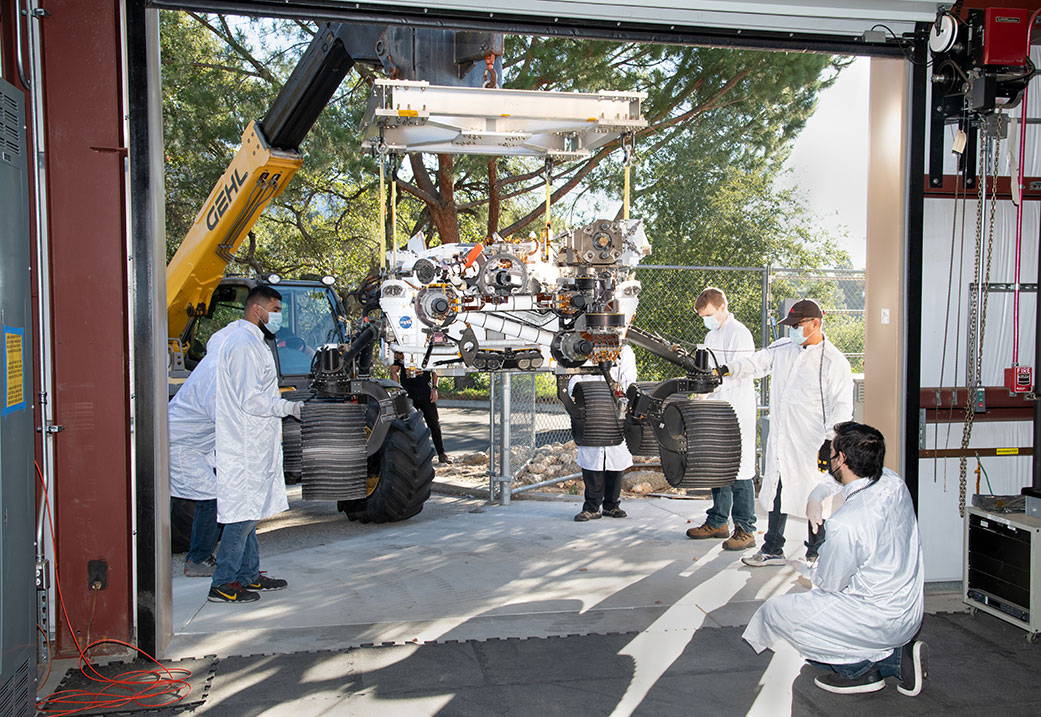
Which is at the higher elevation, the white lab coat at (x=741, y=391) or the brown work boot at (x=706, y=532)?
the white lab coat at (x=741, y=391)

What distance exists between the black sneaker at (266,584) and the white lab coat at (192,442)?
80cm

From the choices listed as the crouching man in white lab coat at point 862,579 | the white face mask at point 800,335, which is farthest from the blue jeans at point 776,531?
the crouching man in white lab coat at point 862,579

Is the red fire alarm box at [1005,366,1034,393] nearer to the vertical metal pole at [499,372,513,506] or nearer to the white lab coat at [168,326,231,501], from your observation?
the vertical metal pole at [499,372,513,506]

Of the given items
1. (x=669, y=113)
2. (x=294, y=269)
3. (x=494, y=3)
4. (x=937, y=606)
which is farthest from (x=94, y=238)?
(x=294, y=269)

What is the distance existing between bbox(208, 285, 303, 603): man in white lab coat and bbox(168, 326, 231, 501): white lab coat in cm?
60

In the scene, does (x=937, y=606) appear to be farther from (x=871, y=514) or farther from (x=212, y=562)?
(x=212, y=562)

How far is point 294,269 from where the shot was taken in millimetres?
18891

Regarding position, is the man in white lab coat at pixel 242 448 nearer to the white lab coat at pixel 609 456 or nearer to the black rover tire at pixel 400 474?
the black rover tire at pixel 400 474

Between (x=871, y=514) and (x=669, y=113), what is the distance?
10591 mm

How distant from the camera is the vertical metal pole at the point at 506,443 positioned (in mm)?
8938

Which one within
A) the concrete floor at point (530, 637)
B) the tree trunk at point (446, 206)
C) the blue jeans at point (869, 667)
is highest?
the tree trunk at point (446, 206)

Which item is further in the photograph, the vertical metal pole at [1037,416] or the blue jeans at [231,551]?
the blue jeans at [231,551]

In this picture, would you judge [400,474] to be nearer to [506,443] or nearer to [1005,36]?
[506,443]

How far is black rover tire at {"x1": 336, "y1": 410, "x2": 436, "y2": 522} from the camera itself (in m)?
8.10
